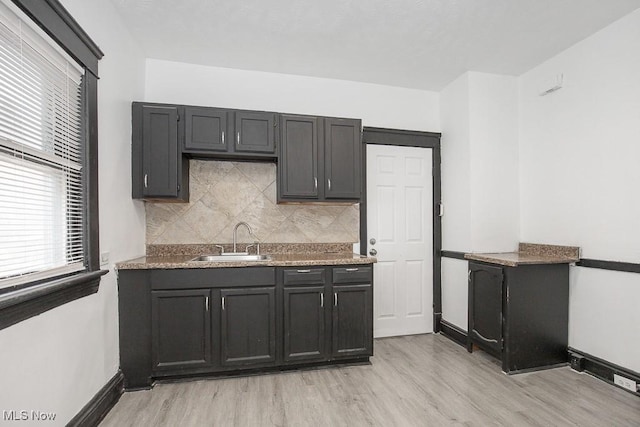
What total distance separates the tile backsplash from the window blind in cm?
113

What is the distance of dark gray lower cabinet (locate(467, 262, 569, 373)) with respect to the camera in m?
2.62

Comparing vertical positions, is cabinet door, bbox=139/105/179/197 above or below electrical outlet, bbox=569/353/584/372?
above

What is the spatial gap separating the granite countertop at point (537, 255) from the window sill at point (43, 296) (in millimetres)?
3151

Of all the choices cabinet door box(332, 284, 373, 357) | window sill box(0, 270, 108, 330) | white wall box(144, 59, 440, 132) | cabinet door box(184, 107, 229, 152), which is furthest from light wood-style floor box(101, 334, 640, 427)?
white wall box(144, 59, 440, 132)

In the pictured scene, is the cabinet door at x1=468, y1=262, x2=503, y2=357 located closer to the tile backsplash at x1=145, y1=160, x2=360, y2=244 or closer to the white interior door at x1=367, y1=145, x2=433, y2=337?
the white interior door at x1=367, y1=145, x2=433, y2=337

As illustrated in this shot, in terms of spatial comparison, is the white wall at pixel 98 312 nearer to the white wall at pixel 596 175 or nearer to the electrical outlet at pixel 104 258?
the electrical outlet at pixel 104 258

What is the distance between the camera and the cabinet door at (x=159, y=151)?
2.65 m

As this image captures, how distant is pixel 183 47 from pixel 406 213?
2.92 m

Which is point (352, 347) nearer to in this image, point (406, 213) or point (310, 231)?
point (310, 231)

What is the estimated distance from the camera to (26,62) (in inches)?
56.1

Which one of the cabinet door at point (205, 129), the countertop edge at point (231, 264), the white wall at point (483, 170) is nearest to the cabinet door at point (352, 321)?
the countertop edge at point (231, 264)

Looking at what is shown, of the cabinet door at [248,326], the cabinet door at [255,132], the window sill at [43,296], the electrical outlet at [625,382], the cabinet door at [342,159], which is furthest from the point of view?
the cabinet door at [342,159]

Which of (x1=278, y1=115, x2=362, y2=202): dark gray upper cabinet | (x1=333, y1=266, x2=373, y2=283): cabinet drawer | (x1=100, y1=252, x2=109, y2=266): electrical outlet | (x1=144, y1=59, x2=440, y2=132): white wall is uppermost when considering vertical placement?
(x1=144, y1=59, x2=440, y2=132): white wall

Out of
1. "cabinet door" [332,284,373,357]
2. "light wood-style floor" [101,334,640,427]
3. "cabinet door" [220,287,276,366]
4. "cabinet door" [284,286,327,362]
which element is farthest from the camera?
"cabinet door" [332,284,373,357]
